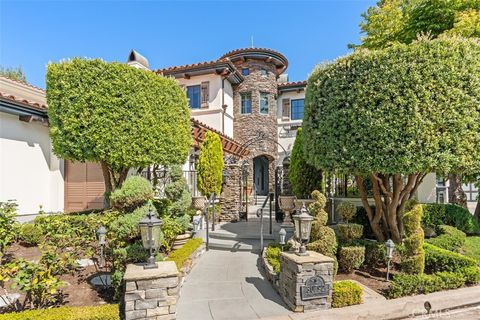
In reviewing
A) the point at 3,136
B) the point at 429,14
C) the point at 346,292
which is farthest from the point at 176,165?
the point at 429,14

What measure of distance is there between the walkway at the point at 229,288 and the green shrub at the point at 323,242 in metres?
1.17

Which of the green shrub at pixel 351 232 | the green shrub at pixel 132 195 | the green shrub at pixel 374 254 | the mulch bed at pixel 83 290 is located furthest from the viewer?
the green shrub at pixel 351 232

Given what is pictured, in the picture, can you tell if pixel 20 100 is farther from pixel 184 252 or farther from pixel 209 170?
pixel 184 252

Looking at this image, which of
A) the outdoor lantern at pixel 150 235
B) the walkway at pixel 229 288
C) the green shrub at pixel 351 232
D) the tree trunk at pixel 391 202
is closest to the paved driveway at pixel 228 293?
the walkway at pixel 229 288

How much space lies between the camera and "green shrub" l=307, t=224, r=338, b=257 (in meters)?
5.21

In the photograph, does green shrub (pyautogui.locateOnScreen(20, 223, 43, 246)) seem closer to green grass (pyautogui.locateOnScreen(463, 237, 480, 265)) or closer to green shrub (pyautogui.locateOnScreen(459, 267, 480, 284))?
green shrub (pyautogui.locateOnScreen(459, 267, 480, 284))

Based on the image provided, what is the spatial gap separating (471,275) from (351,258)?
2.24m

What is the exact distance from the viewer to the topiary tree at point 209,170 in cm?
1006

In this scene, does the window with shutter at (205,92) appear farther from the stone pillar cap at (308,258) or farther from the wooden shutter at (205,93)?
the stone pillar cap at (308,258)

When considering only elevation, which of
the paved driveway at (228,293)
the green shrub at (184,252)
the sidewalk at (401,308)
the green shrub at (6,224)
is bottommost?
the sidewalk at (401,308)

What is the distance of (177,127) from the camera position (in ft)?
25.5

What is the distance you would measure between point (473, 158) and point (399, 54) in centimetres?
251

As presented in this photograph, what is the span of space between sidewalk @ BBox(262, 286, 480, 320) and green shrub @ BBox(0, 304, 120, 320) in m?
2.22

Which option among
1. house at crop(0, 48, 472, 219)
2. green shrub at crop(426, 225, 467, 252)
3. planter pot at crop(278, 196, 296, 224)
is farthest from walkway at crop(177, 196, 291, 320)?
green shrub at crop(426, 225, 467, 252)
